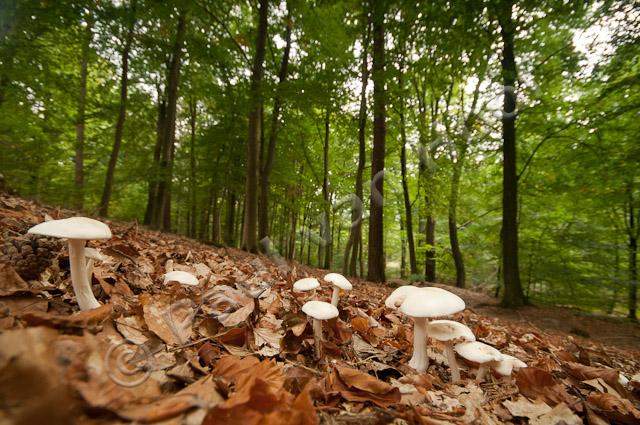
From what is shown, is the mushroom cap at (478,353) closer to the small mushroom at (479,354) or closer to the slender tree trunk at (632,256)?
the small mushroom at (479,354)

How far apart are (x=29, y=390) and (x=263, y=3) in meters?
9.56

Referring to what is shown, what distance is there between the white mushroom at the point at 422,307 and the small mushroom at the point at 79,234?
1.22m

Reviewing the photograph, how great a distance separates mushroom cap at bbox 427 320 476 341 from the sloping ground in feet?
0.64

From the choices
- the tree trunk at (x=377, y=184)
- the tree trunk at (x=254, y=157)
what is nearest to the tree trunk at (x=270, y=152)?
the tree trunk at (x=254, y=157)

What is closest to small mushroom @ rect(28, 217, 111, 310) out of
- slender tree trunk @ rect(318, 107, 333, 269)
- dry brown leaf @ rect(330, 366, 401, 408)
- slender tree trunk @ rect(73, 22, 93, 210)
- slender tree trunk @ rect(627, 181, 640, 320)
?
dry brown leaf @ rect(330, 366, 401, 408)

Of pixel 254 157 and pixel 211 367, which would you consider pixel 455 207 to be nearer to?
pixel 254 157

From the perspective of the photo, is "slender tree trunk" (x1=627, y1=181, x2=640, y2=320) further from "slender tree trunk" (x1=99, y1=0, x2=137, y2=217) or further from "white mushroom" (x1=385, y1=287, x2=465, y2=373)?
"slender tree trunk" (x1=99, y1=0, x2=137, y2=217)

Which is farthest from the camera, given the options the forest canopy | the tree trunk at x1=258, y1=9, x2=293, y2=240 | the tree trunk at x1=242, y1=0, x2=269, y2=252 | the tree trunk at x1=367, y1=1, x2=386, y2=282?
the tree trunk at x1=258, y1=9, x2=293, y2=240

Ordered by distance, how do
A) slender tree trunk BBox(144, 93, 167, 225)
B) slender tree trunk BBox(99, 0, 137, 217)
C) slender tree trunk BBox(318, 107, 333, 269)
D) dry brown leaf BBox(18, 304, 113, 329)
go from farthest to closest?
slender tree trunk BBox(318, 107, 333, 269) → slender tree trunk BBox(144, 93, 167, 225) → slender tree trunk BBox(99, 0, 137, 217) → dry brown leaf BBox(18, 304, 113, 329)

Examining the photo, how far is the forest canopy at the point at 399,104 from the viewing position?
19.4 ft

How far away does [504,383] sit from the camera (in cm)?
144

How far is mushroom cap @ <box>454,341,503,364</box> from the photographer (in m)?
1.31

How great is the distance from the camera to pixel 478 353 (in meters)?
1.34

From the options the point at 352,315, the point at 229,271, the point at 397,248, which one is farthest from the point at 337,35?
the point at 397,248
